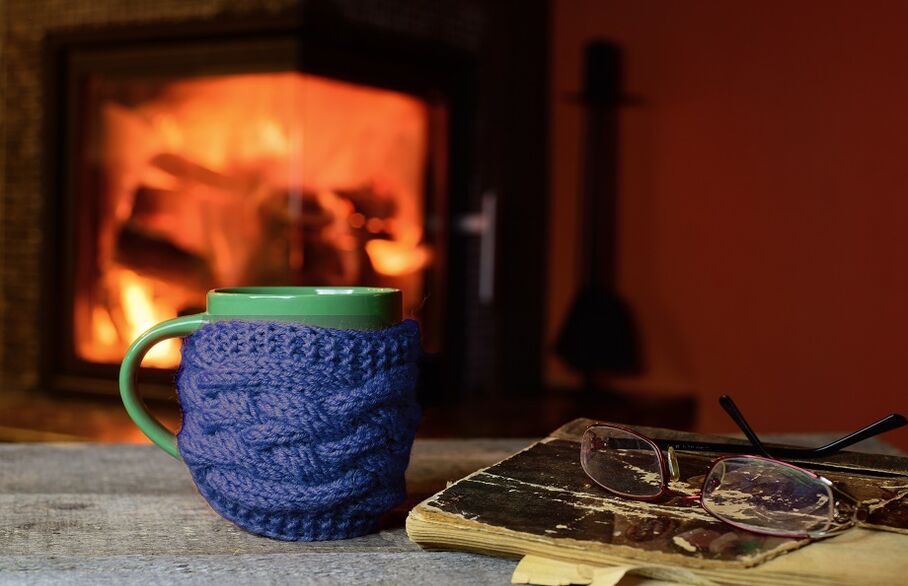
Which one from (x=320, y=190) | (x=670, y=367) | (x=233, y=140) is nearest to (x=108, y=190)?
(x=233, y=140)

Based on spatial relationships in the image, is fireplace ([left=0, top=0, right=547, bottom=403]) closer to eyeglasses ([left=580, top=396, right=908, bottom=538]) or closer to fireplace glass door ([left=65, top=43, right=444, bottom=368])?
fireplace glass door ([left=65, top=43, right=444, bottom=368])

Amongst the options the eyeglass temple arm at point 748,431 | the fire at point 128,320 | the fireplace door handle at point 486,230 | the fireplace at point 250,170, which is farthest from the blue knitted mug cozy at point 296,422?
the fireplace door handle at point 486,230

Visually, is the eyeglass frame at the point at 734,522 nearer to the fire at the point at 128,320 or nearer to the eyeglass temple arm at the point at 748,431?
the eyeglass temple arm at the point at 748,431

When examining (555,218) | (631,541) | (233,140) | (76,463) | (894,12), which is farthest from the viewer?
(555,218)

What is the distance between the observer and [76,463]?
761 mm

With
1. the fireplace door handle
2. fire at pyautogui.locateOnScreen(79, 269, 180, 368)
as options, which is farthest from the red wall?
fire at pyautogui.locateOnScreen(79, 269, 180, 368)

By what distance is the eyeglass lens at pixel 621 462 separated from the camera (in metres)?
0.56

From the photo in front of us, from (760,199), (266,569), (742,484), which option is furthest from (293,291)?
(760,199)

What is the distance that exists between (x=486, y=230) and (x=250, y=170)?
0.76 m

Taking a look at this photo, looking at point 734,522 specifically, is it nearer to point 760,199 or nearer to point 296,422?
point 296,422

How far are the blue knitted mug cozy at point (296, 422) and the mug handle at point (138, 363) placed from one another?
2cm

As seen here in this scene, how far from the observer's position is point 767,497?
0.53 metres

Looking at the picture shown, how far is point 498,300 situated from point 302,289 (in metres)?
2.32

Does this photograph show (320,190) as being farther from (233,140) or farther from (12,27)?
(12,27)
